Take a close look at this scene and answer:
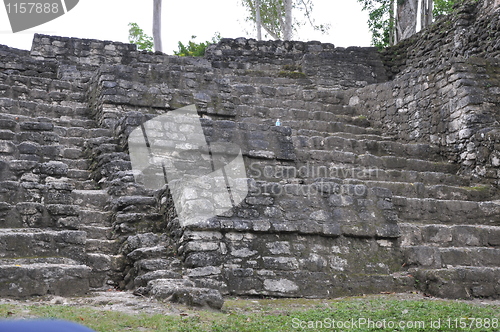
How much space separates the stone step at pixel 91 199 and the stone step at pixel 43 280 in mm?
1928

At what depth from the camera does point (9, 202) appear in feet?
18.1

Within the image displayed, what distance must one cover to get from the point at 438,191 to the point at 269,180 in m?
2.39

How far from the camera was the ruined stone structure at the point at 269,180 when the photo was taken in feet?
18.2

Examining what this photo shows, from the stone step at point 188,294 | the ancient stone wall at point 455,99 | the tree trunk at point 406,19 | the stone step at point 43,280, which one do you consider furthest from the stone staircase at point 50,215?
the tree trunk at point 406,19

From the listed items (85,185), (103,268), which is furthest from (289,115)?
(103,268)

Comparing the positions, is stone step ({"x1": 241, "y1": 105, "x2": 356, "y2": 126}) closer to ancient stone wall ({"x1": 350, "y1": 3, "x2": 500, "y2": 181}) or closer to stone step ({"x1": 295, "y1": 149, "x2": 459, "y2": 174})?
ancient stone wall ({"x1": 350, "y1": 3, "x2": 500, "y2": 181})

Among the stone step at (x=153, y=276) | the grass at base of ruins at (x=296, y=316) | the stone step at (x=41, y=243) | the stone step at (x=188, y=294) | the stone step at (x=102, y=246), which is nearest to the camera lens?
the grass at base of ruins at (x=296, y=316)

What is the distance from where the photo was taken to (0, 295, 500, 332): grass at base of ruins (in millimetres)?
3977

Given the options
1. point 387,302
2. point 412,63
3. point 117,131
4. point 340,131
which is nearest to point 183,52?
point 412,63

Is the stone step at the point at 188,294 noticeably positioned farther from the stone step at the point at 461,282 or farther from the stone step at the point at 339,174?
the stone step at the point at 339,174

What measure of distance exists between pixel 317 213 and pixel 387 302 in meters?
1.28

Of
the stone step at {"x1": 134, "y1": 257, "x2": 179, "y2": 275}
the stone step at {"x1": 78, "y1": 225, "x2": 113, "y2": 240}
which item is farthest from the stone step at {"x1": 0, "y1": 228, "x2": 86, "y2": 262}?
the stone step at {"x1": 78, "y1": 225, "x2": 113, "y2": 240}

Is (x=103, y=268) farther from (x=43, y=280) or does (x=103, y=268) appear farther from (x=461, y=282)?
Answer: (x=461, y=282)

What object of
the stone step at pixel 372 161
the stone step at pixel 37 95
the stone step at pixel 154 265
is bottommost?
the stone step at pixel 154 265
